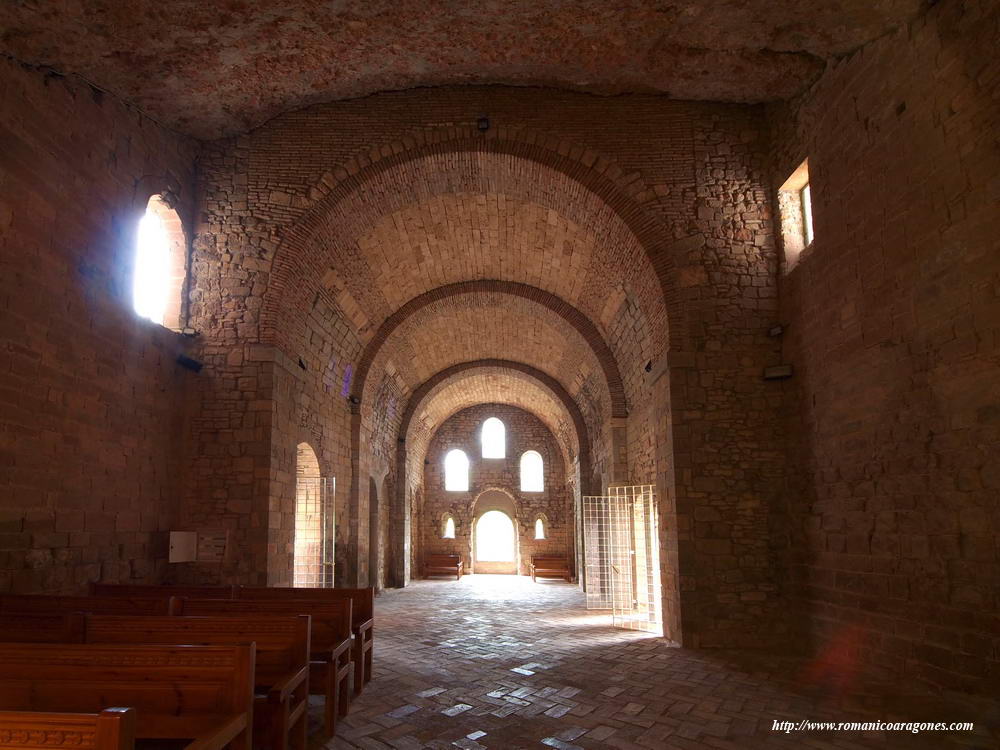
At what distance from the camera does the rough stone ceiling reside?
7.30m

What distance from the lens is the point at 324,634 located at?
19.0 feet

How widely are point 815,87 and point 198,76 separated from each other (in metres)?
8.11

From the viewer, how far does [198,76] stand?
8.71 meters

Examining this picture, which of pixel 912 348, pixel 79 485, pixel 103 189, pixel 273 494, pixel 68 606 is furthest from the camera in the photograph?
pixel 273 494

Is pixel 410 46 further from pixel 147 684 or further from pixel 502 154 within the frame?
pixel 147 684

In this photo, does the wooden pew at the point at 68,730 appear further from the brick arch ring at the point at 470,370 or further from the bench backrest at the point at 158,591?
the brick arch ring at the point at 470,370

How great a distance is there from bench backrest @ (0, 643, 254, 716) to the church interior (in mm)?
15

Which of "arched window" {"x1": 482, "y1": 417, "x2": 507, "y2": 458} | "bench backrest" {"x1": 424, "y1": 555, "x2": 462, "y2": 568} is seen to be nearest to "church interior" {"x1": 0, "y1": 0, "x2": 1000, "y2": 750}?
"bench backrest" {"x1": 424, "y1": 555, "x2": 462, "y2": 568}

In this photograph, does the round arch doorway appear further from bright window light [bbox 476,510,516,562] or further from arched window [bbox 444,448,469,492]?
arched window [bbox 444,448,469,492]

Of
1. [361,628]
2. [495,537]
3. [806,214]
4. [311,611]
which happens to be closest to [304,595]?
[361,628]

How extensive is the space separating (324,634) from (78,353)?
437 centimetres

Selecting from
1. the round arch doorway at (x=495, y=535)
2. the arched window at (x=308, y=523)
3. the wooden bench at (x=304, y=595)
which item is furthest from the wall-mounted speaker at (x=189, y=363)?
the round arch doorway at (x=495, y=535)

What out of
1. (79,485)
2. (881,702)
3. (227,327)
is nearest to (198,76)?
(227,327)

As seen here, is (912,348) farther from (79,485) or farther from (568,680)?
(79,485)
